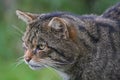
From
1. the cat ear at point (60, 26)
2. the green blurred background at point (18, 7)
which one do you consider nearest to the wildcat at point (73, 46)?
the cat ear at point (60, 26)

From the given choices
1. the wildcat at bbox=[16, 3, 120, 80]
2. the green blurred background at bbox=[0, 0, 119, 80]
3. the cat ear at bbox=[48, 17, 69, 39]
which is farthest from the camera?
the green blurred background at bbox=[0, 0, 119, 80]

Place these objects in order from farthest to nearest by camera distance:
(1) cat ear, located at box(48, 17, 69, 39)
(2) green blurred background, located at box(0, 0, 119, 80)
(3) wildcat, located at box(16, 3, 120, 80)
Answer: (2) green blurred background, located at box(0, 0, 119, 80) → (3) wildcat, located at box(16, 3, 120, 80) → (1) cat ear, located at box(48, 17, 69, 39)

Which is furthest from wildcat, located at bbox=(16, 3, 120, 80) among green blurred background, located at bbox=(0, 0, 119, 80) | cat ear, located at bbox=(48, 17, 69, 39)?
green blurred background, located at bbox=(0, 0, 119, 80)

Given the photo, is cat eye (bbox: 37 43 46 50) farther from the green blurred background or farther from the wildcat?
the green blurred background

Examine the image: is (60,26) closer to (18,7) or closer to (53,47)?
(53,47)

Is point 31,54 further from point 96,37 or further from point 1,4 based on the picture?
point 1,4

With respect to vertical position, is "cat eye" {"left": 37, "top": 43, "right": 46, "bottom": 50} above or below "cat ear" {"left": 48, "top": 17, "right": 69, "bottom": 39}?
below

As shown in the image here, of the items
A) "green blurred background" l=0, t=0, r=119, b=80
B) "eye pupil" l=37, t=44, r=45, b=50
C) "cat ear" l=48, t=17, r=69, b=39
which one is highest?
"green blurred background" l=0, t=0, r=119, b=80

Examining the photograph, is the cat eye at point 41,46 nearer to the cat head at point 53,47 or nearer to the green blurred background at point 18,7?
the cat head at point 53,47

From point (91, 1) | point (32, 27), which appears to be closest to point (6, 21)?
point (91, 1)
